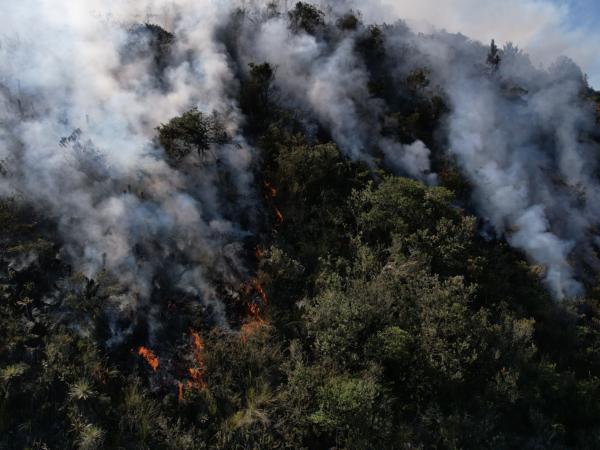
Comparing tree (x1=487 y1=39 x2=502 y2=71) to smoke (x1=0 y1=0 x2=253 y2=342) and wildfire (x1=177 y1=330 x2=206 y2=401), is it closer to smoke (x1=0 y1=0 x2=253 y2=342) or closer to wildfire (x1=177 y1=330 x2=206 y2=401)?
smoke (x1=0 y1=0 x2=253 y2=342)

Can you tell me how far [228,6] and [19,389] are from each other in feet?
74.8

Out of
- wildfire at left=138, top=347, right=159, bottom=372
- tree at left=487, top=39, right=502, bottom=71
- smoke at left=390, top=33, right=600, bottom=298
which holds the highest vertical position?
tree at left=487, top=39, right=502, bottom=71

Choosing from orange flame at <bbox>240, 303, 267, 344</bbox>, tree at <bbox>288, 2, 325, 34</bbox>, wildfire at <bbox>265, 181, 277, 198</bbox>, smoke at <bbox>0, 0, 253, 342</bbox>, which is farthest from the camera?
tree at <bbox>288, 2, 325, 34</bbox>

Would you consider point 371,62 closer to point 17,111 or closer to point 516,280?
point 516,280

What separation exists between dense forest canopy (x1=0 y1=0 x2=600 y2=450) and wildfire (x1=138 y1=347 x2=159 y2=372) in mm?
144

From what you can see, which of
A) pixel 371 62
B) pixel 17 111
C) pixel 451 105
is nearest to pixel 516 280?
pixel 451 105

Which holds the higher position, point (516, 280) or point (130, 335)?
point (516, 280)

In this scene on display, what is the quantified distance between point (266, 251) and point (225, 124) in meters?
6.75

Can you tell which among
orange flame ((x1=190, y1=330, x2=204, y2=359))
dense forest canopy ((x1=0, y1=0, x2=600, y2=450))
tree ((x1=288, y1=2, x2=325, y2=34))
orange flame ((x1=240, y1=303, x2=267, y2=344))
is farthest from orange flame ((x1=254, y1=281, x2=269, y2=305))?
tree ((x1=288, y1=2, x2=325, y2=34))

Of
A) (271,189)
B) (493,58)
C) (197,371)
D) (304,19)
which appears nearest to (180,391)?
(197,371)

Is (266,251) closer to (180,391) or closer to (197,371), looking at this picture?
(197,371)

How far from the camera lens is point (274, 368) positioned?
596 inches

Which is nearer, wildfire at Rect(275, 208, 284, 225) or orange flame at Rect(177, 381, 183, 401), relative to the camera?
orange flame at Rect(177, 381, 183, 401)

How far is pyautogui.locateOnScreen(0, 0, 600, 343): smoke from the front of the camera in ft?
56.2
